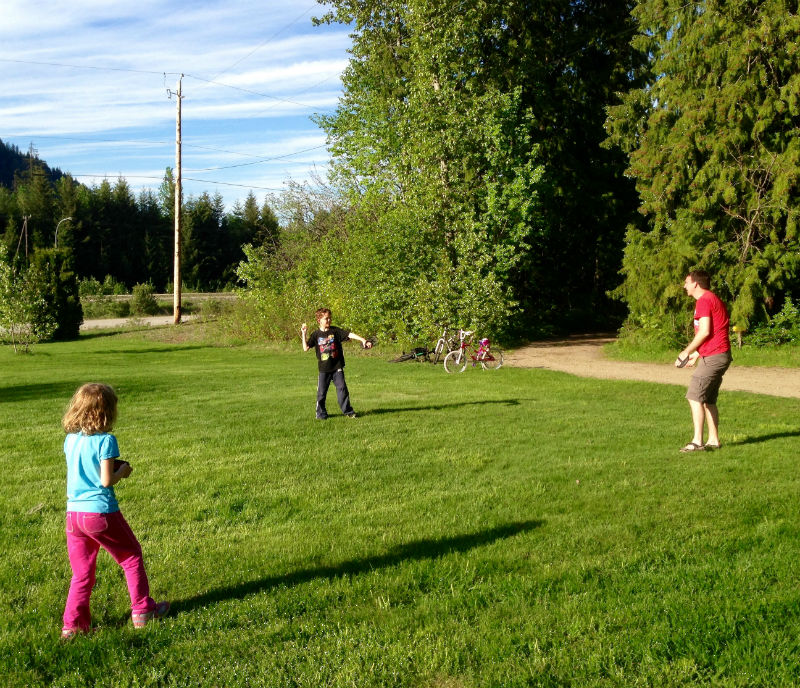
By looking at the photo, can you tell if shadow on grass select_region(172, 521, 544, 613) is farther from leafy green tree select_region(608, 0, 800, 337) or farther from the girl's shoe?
leafy green tree select_region(608, 0, 800, 337)

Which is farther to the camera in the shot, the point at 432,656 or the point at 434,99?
the point at 434,99

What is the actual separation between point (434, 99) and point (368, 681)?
20927mm

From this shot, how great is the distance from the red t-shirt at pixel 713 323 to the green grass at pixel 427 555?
1.12 metres

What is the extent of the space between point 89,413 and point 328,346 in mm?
6809

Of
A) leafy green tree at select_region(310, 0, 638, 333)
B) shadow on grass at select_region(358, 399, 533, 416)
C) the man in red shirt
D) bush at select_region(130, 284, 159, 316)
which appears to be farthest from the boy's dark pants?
bush at select_region(130, 284, 159, 316)

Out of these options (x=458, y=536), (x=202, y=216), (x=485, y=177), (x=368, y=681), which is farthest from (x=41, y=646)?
(x=202, y=216)

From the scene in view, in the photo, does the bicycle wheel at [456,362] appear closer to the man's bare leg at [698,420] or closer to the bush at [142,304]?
the man's bare leg at [698,420]

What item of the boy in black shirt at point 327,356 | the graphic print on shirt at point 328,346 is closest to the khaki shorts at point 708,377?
the boy in black shirt at point 327,356

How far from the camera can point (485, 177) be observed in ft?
72.4

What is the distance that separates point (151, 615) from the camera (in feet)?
13.3

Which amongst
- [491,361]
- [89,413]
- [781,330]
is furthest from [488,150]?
[89,413]

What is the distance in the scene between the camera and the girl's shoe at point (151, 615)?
3.96 metres

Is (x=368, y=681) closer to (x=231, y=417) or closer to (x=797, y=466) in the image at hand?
(x=797, y=466)

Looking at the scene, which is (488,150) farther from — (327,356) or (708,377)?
(708,377)
